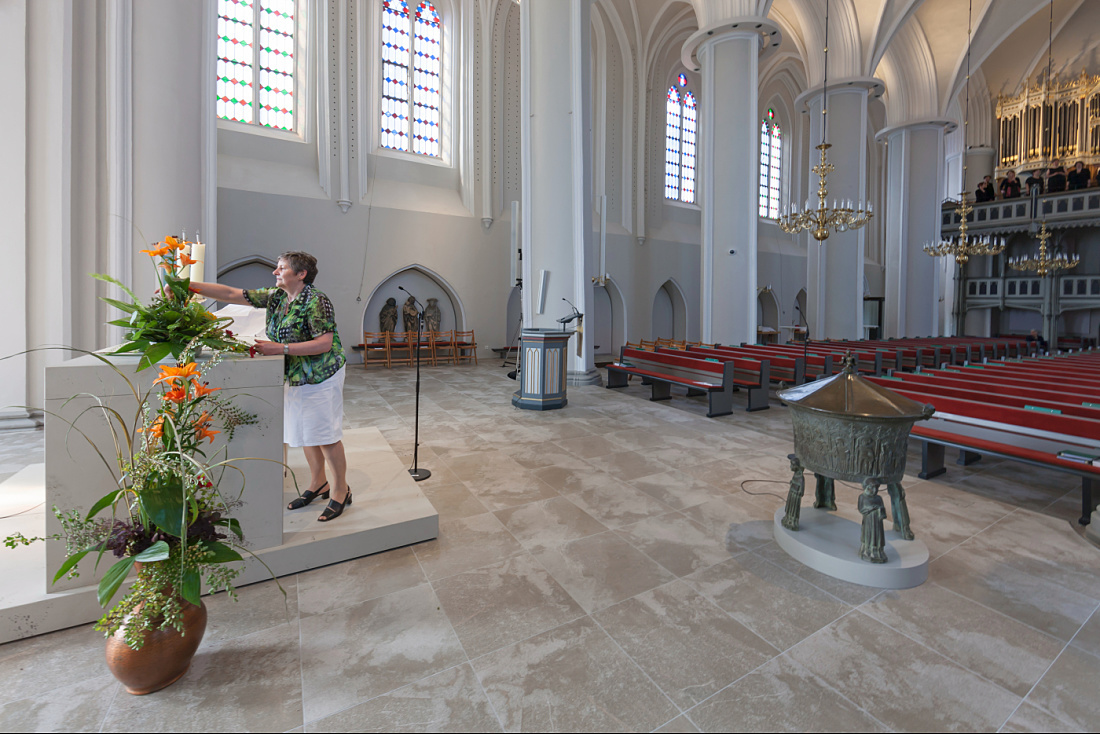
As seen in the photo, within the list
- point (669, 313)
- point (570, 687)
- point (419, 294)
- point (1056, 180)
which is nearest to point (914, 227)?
point (1056, 180)

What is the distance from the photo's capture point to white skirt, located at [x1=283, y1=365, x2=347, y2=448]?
2.88 meters

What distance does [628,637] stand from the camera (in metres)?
2.13

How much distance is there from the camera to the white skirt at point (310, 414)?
9.43ft

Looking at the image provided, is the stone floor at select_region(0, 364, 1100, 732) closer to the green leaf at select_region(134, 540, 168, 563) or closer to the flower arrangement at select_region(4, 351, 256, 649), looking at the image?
the flower arrangement at select_region(4, 351, 256, 649)

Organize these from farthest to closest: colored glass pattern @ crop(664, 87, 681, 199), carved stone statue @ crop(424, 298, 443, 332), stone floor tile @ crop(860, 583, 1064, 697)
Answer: colored glass pattern @ crop(664, 87, 681, 199) < carved stone statue @ crop(424, 298, 443, 332) < stone floor tile @ crop(860, 583, 1064, 697)

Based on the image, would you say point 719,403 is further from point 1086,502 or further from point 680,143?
point 680,143

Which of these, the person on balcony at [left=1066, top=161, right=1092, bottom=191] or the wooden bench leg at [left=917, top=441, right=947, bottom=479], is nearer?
the wooden bench leg at [left=917, top=441, right=947, bottom=479]

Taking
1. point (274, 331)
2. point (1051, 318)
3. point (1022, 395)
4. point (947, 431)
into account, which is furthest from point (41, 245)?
point (1051, 318)

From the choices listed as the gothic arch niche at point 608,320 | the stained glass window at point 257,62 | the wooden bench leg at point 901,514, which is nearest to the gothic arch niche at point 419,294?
the stained glass window at point 257,62

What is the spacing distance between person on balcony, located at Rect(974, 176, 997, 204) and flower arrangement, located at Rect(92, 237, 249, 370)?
23.9 metres

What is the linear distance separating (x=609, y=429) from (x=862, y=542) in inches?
132

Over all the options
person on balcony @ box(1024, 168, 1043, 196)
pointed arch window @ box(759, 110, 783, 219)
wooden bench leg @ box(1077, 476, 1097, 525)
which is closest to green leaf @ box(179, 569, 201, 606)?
wooden bench leg @ box(1077, 476, 1097, 525)

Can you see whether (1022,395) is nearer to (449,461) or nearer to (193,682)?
(449,461)

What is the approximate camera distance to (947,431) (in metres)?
4.34
